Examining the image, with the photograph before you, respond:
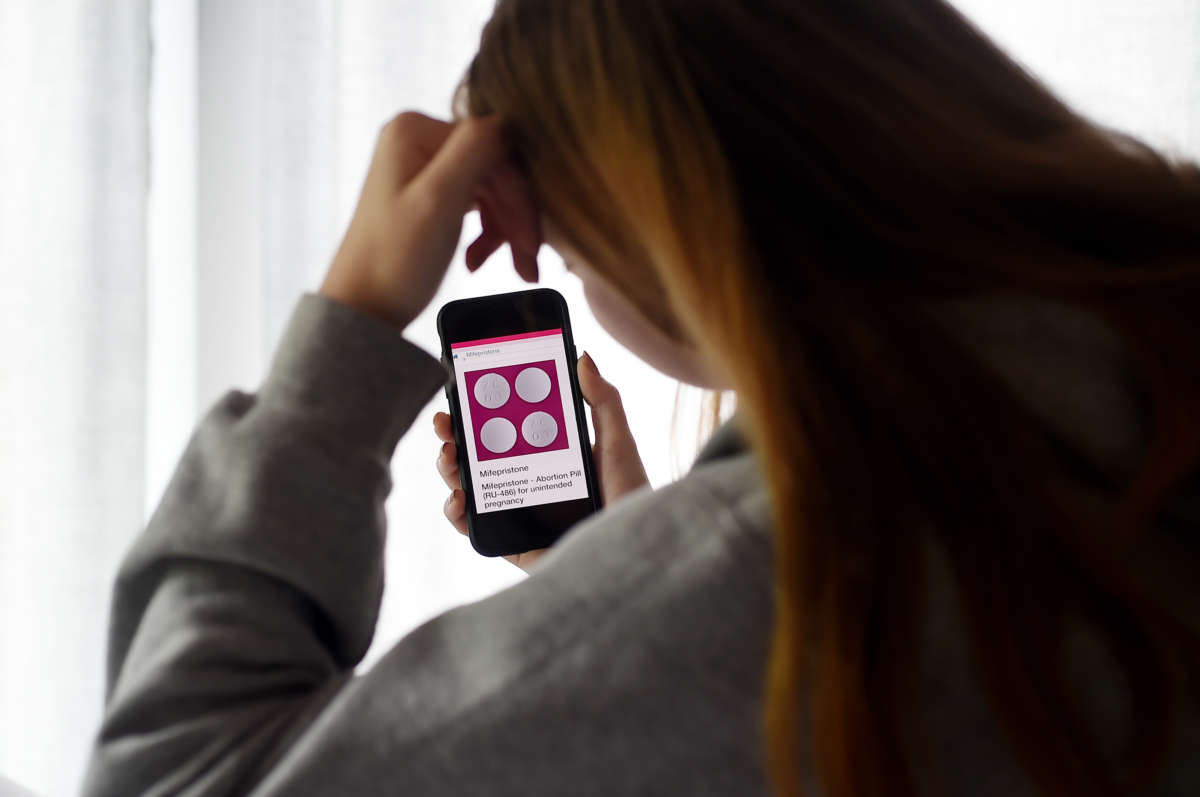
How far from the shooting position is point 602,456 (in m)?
0.79

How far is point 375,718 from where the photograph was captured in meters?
0.34

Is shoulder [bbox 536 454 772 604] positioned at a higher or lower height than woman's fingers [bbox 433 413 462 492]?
higher

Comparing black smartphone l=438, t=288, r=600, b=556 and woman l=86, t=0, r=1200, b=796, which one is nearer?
woman l=86, t=0, r=1200, b=796

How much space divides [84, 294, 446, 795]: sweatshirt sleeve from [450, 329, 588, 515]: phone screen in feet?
1.00

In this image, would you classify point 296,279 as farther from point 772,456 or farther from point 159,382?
point 772,456

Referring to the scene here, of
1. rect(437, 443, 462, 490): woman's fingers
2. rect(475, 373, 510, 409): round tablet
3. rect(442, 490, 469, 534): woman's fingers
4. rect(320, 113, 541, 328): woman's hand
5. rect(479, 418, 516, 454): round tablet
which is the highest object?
rect(320, 113, 541, 328): woman's hand

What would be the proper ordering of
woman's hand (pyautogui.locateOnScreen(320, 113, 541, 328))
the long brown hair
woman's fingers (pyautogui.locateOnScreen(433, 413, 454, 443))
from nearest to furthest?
the long brown hair, woman's hand (pyautogui.locateOnScreen(320, 113, 541, 328)), woman's fingers (pyautogui.locateOnScreen(433, 413, 454, 443))

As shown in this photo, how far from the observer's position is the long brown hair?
1.03ft

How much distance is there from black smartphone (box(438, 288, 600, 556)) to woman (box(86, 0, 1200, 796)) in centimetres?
33

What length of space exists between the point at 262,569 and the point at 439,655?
0.09 metres

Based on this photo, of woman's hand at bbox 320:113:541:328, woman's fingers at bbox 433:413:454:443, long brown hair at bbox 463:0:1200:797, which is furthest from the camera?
woman's fingers at bbox 433:413:454:443

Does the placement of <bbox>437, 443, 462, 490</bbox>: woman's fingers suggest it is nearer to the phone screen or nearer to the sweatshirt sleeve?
the phone screen

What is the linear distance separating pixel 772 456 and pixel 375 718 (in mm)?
170

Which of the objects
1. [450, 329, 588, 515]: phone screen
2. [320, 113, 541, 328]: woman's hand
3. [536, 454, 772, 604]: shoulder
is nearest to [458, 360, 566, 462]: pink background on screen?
[450, 329, 588, 515]: phone screen
